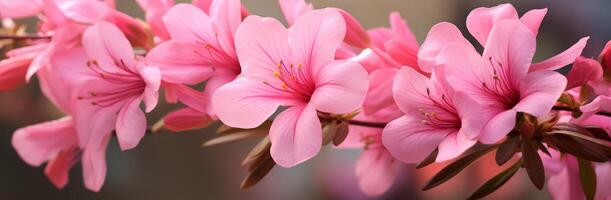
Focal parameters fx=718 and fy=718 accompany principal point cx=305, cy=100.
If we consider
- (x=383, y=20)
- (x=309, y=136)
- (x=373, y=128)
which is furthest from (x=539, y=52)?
(x=309, y=136)

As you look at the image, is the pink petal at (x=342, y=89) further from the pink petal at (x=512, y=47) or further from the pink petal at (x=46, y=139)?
the pink petal at (x=46, y=139)

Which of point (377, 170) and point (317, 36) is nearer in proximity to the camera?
point (317, 36)

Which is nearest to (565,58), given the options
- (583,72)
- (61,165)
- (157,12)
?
(583,72)

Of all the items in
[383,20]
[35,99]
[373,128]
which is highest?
[373,128]

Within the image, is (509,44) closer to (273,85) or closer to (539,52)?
(273,85)

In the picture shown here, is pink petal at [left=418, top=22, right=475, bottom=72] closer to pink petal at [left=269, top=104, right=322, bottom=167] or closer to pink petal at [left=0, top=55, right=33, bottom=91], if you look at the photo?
pink petal at [left=269, top=104, right=322, bottom=167]

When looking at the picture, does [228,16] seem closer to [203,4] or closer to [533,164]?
[203,4]

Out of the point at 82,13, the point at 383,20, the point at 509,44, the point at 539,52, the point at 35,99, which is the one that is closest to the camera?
the point at 509,44
